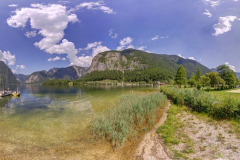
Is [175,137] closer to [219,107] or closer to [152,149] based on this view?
[152,149]

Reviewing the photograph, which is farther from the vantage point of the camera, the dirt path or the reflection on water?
the reflection on water

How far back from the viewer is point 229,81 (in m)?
44.7

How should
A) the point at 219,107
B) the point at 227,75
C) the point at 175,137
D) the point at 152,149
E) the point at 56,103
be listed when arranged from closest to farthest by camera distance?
the point at 152,149, the point at 175,137, the point at 219,107, the point at 56,103, the point at 227,75

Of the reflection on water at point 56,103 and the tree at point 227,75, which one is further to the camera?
the tree at point 227,75

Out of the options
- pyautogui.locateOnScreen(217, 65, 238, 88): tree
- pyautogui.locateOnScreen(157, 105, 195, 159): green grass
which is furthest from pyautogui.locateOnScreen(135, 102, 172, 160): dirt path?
pyautogui.locateOnScreen(217, 65, 238, 88): tree

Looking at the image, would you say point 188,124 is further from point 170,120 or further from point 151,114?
point 151,114

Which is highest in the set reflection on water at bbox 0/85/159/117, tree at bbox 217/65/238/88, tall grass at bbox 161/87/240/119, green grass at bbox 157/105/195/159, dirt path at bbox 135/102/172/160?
tree at bbox 217/65/238/88

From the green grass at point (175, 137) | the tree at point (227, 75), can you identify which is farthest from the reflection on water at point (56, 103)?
the tree at point (227, 75)

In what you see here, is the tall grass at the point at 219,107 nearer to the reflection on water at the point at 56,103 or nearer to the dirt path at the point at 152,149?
the dirt path at the point at 152,149

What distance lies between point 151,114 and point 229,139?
25.6ft

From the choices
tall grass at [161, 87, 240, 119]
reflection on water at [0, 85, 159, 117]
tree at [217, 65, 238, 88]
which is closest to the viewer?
tall grass at [161, 87, 240, 119]

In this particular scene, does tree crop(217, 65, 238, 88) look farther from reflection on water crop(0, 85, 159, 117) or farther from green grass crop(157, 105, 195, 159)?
green grass crop(157, 105, 195, 159)

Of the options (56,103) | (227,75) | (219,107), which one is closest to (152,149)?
(219,107)

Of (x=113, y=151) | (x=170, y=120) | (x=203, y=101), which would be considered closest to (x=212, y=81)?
(x=203, y=101)
